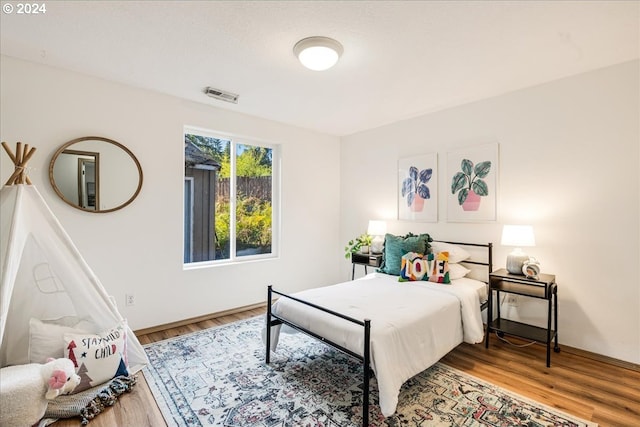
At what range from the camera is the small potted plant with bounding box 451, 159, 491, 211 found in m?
3.56

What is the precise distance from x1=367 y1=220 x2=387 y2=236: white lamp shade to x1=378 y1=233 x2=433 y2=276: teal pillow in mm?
632

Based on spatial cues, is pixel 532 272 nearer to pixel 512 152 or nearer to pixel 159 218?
pixel 512 152

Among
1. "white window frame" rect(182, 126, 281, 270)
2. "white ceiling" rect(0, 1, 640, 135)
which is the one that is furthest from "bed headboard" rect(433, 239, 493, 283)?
"white window frame" rect(182, 126, 281, 270)

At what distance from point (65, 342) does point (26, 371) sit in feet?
0.90

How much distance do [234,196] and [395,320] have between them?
2.82 meters

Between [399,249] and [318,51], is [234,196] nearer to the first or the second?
[399,249]

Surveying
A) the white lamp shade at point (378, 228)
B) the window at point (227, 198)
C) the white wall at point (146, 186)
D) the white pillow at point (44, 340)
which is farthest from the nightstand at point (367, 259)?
the white pillow at point (44, 340)

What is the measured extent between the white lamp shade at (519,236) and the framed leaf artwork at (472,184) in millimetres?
459

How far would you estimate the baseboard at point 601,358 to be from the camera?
2651 mm

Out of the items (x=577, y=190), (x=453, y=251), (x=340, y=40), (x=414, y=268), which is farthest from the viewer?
(x=453, y=251)

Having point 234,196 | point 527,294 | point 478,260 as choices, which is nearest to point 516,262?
point 527,294

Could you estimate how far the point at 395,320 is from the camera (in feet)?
7.34

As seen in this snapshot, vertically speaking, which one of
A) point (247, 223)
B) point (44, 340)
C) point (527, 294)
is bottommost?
point (44, 340)

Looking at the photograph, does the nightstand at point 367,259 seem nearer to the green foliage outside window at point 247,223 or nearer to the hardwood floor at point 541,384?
the green foliage outside window at point 247,223
